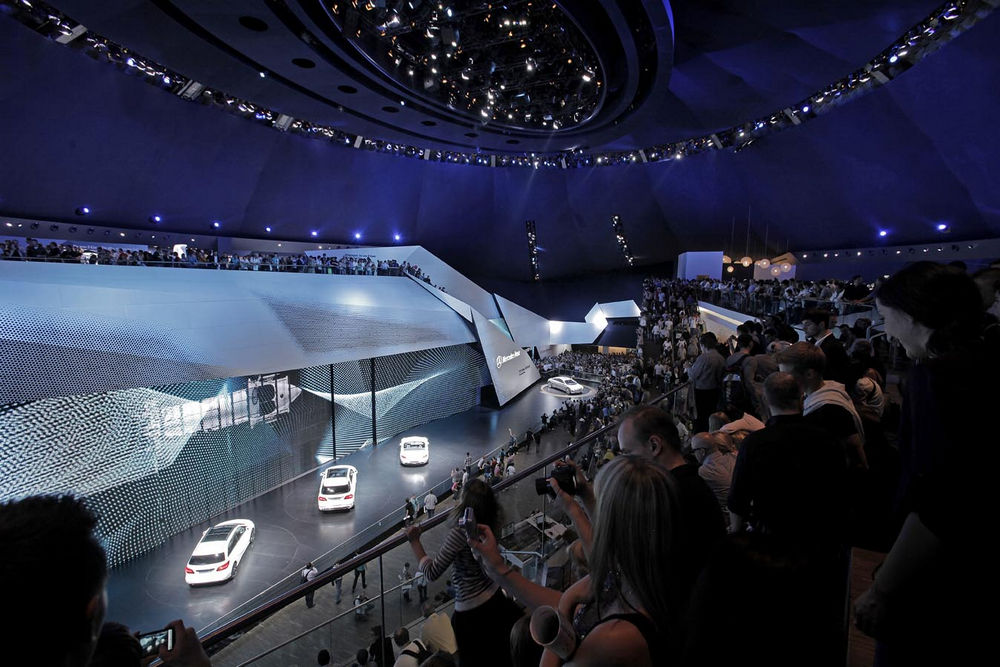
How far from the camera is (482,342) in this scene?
17.5m

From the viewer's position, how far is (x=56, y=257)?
380 inches

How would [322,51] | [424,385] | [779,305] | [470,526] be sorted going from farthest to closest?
[424,385], [322,51], [779,305], [470,526]

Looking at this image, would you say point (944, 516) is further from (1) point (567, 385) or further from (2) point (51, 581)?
(1) point (567, 385)

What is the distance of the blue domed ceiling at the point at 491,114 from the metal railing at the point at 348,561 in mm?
7679

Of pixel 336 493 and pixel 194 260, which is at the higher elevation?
pixel 194 260

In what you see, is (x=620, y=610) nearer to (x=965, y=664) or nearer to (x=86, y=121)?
(x=965, y=664)

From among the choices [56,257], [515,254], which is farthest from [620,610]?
[515,254]

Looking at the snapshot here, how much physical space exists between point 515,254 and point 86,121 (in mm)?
19355

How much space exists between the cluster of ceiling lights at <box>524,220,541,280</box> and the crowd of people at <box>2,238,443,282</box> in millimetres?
10150

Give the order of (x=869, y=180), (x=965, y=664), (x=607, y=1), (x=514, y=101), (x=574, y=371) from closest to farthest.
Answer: (x=965, y=664), (x=607, y=1), (x=514, y=101), (x=869, y=180), (x=574, y=371)

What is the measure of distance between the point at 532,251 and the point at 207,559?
22.5 meters

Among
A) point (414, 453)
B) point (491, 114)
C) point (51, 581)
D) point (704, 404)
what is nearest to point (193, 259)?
point (414, 453)

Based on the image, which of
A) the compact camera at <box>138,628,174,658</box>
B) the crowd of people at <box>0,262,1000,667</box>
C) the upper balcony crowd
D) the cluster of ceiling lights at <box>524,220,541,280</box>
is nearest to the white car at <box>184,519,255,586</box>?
the upper balcony crowd

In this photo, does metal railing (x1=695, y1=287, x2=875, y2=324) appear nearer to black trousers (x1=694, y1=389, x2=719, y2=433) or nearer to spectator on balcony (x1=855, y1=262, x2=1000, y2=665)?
black trousers (x1=694, y1=389, x2=719, y2=433)
